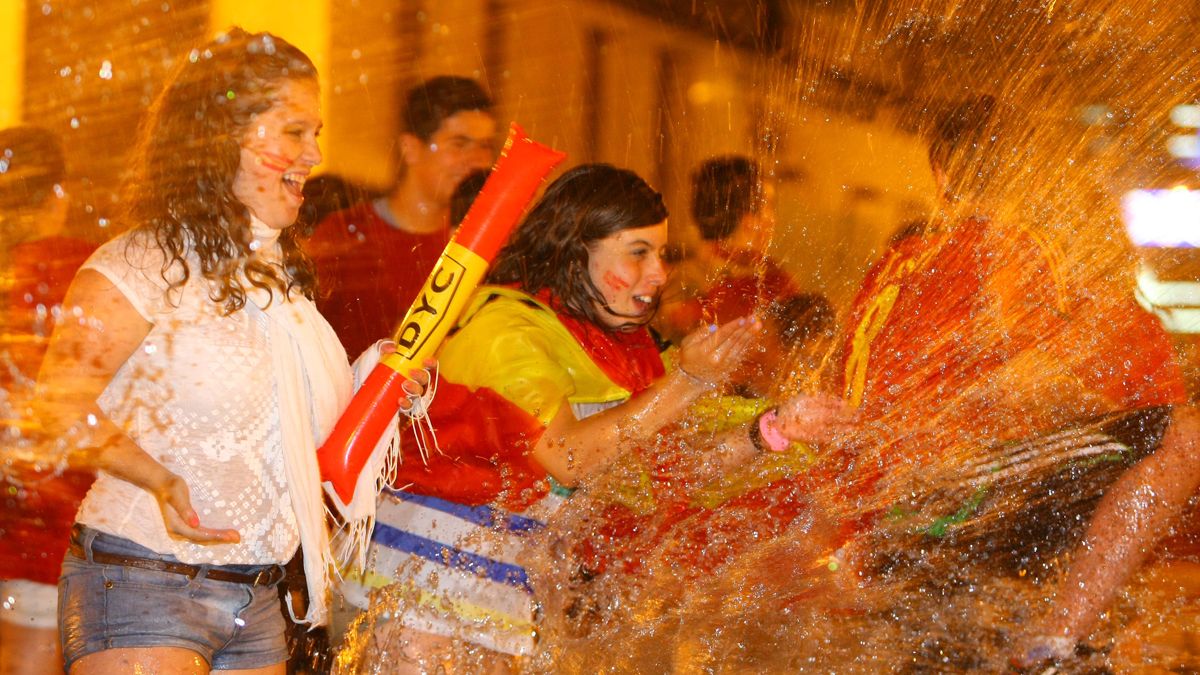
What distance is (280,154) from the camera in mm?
2408

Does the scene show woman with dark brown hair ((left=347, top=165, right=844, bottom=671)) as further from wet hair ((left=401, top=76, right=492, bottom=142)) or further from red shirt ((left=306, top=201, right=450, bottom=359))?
wet hair ((left=401, top=76, right=492, bottom=142))

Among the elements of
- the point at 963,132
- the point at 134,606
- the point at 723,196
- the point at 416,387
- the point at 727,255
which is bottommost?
the point at 134,606

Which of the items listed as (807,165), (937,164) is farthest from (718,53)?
(937,164)

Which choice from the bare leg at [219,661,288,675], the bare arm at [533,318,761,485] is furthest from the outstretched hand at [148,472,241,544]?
the bare arm at [533,318,761,485]

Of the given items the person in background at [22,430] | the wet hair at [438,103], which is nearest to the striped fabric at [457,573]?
the person in background at [22,430]

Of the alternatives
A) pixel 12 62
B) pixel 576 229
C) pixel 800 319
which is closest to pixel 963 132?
pixel 800 319

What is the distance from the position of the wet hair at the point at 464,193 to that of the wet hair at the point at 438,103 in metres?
0.21

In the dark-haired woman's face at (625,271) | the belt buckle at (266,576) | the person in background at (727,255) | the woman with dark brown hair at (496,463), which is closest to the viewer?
the belt buckle at (266,576)

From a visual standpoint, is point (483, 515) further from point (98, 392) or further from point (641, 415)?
point (98, 392)

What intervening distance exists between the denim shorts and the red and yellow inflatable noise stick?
0.37 metres

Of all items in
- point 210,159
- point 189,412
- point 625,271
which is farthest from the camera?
point 625,271

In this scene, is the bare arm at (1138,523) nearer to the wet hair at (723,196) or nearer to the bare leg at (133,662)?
the wet hair at (723,196)

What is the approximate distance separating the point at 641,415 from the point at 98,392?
1.20 m

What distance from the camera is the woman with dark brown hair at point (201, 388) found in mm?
2135
